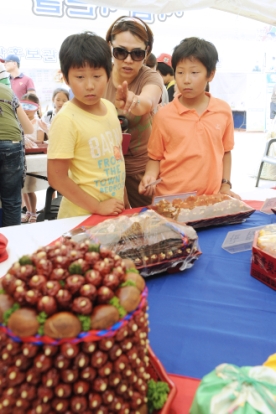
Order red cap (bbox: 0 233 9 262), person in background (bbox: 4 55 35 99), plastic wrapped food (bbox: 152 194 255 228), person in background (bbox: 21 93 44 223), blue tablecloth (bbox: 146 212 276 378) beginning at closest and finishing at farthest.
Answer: blue tablecloth (bbox: 146 212 276 378) → red cap (bbox: 0 233 9 262) → plastic wrapped food (bbox: 152 194 255 228) → person in background (bbox: 21 93 44 223) → person in background (bbox: 4 55 35 99)

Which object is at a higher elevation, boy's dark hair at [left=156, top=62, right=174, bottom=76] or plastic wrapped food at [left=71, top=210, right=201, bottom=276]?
boy's dark hair at [left=156, top=62, right=174, bottom=76]

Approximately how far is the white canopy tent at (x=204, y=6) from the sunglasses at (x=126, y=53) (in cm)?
103

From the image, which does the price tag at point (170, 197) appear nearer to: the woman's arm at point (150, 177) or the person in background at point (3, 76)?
the woman's arm at point (150, 177)

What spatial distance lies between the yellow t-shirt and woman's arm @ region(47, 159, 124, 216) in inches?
1.1

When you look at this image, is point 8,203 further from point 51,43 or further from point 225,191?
point 51,43

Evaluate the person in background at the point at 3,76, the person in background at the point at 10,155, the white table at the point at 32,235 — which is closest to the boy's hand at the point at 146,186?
the white table at the point at 32,235

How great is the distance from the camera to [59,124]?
1212mm

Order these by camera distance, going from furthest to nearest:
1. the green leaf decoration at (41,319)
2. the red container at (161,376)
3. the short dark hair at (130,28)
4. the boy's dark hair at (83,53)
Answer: the short dark hair at (130,28)
the boy's dark hair at (83,53)
the red container at (161,376)
the green leaf decoration at (41,319)

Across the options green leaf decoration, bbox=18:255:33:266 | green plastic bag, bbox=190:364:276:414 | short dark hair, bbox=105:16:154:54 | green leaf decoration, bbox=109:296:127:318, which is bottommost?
green plastic bag, bbox=190:364:276:414

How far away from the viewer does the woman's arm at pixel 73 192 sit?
1.23 metres

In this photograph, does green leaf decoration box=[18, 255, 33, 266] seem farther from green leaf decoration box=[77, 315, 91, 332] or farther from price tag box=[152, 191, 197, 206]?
price tag box=[152, 191, 197, 206]

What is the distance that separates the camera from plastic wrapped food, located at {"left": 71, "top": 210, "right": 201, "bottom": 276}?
946 mm

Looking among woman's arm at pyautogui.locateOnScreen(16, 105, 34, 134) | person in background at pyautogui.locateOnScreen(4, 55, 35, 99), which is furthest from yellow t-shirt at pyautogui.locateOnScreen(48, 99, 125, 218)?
person in background at pyautogui.locateOnScreen(4, 55, 35, 99)

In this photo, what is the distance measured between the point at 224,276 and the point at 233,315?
18 cm
